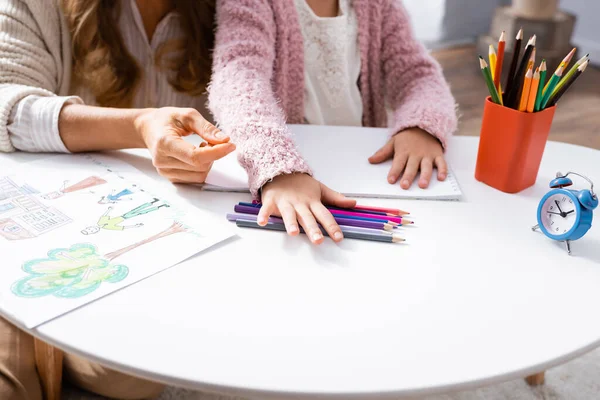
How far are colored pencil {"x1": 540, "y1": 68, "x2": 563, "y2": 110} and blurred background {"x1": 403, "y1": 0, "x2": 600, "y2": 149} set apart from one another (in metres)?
1.53

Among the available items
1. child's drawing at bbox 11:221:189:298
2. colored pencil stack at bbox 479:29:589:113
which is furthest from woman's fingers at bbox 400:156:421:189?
child's drawing at bbox 11:221:189:298

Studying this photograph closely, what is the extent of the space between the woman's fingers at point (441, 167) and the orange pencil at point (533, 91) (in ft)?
0.44

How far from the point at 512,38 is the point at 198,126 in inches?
98.1

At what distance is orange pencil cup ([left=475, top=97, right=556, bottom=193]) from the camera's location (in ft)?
2.15

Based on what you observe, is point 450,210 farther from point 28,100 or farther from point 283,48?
point 28,100

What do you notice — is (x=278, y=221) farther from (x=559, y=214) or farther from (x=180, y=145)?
(x=559, y=214)

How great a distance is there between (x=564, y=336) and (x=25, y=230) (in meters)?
0.52

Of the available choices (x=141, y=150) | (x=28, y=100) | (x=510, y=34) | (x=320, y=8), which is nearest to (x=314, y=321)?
(x=141, y=150)

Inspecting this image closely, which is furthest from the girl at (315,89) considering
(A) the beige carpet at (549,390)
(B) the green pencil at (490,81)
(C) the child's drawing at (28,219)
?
(A) the beige carpet at (549,390)

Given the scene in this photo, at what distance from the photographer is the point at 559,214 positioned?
0.59 metres

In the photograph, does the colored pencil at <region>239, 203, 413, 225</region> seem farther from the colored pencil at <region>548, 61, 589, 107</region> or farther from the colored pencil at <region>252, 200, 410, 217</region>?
the colored pencil at <region>548, 61, 589, 107</region>

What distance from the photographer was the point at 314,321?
46 cm

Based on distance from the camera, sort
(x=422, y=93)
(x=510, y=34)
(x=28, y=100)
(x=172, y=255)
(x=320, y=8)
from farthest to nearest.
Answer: (x=510, y=34) < (x=320, y=8) < (x=422, y=93) < (x=28, y=100) < (x=172, y=255)

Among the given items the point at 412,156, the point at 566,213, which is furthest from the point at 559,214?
the point at 412,156
